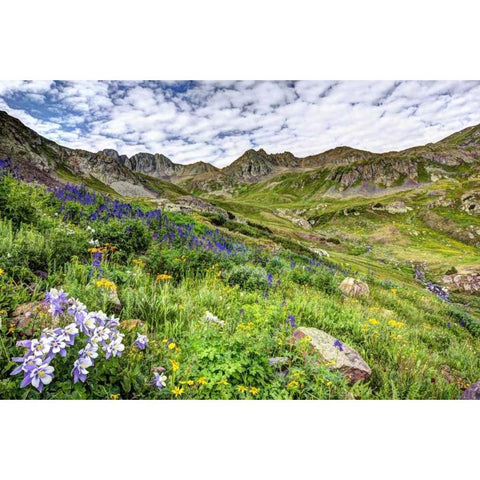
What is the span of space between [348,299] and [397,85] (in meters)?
5.15

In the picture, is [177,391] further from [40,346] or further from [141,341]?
[40,346]

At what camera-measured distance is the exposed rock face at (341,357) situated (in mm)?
3053

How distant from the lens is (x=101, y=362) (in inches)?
88.3

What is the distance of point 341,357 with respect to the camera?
3.12 m

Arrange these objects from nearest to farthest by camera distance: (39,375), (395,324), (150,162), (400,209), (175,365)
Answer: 1. (39,375)
2. (175,365)
3. (395,324)
4. (150,162)
5. (400,209)

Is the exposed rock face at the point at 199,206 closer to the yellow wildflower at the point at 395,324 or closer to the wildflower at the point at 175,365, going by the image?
the yellow wildflower at the point at 395,324

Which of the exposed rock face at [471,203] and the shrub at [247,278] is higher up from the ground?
the exposed rock face at [471,203]

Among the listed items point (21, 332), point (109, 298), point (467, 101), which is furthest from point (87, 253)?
point (467, 101)

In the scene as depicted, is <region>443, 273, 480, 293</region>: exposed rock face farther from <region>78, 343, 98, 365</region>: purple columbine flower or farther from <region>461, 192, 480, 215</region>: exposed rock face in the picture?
<region>78, 343, 98, 365</region>: purple columbine flower

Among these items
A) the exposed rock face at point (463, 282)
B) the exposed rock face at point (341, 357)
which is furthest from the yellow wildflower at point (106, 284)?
the exposed rock face at point (463, 282)

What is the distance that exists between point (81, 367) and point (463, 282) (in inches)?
588

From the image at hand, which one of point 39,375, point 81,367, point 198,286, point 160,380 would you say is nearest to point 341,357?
point 160,380

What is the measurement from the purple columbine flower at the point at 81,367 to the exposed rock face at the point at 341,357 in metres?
2.23
